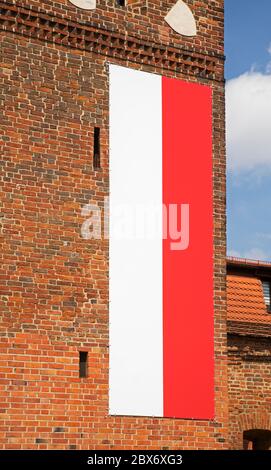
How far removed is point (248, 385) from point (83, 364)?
187 inches

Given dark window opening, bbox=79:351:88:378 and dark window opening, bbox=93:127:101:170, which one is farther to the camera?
dark window opening, bbox=93:127:101:170

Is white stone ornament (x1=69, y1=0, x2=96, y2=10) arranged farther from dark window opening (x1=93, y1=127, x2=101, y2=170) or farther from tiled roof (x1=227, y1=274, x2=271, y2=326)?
tiled roof (x1=227, y1=274, x2=271, y2=326)

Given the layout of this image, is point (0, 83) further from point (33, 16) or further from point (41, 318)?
point (41, 318)

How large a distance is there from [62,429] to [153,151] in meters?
5.45

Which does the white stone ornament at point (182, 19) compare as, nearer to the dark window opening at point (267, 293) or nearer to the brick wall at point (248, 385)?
the dark window opening at point (267, 293)

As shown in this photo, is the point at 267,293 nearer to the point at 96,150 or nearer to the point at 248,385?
the point at 248,385

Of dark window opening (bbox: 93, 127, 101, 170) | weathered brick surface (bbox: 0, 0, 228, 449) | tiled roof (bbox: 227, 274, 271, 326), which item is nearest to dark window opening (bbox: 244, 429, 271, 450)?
tiled roof (bbox: 227, 274, 271, 326)

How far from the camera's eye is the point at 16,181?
76.1 ft

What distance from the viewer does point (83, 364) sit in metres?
23.5

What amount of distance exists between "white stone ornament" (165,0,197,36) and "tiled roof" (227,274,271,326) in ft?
17.7

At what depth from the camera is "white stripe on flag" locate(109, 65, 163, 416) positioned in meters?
23.8

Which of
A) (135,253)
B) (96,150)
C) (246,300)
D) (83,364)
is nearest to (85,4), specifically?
(96,150)

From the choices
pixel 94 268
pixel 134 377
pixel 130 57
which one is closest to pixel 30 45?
pixel 130 57

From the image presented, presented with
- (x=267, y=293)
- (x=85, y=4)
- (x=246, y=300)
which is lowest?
(x=246, y=300)
